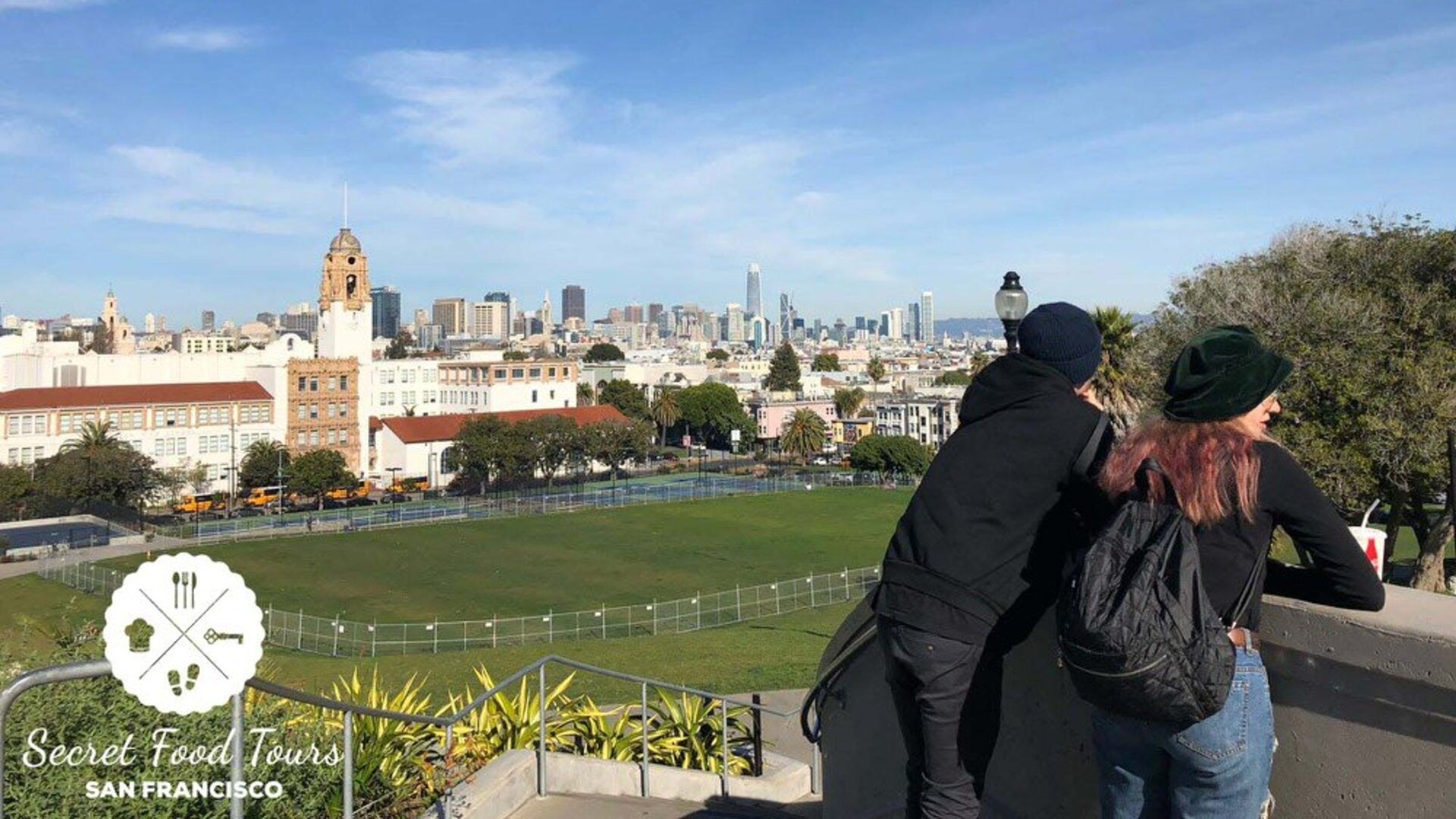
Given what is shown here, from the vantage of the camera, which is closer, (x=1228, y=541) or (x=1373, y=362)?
(x=1228, y=541)

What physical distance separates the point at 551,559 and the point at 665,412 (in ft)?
183

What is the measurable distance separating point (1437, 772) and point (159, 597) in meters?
3.05

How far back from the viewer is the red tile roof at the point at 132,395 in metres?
65.1

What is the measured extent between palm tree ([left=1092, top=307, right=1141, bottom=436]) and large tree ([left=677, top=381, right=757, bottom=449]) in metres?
76.4

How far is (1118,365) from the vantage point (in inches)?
978

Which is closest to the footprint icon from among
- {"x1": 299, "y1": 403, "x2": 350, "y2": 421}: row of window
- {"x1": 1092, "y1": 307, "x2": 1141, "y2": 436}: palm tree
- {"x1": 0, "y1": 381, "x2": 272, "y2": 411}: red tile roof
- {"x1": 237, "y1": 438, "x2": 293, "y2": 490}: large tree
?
{"x1": 1092, "y1": 307, "x2": 1141, "y2": 436}: palm tree

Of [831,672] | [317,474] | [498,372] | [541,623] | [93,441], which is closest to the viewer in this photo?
[831,672]

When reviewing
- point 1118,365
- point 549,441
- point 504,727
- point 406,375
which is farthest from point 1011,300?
point 406,375

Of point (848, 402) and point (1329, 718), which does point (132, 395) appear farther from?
point (1329, 718)

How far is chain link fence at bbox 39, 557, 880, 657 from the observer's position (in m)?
28.2

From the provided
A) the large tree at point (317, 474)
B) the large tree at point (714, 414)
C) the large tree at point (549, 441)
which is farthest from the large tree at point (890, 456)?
the large tree at point (317, 474)

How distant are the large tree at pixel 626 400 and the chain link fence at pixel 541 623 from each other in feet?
222

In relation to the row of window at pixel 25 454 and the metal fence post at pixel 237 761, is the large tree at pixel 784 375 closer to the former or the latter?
the row of window at pixel 25 454

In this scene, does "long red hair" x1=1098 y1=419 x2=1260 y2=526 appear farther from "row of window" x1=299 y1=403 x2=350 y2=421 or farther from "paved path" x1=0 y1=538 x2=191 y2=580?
"row of window" x1=299 y1=403 x2=350 y2=421
